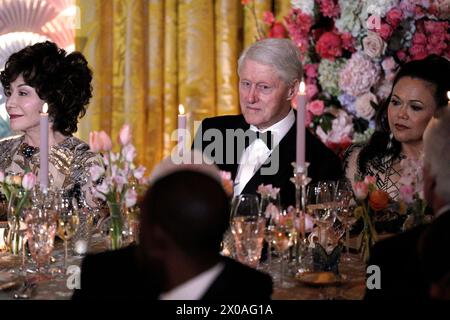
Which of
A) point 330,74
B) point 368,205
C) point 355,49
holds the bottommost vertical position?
point 368,205

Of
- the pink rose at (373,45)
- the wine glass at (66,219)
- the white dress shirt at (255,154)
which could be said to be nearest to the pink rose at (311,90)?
the pink rose at (373,45)

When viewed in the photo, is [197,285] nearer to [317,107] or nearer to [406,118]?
→ [406,118]

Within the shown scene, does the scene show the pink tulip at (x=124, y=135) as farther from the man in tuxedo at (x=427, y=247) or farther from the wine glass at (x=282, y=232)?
the man in tuxedo at (x=427, y=247)

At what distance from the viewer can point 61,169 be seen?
3.47 meters

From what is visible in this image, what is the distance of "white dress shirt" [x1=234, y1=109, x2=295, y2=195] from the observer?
3.22 m

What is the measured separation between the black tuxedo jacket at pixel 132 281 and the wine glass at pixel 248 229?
1.49 feet

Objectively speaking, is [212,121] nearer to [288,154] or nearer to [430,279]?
[288,154]

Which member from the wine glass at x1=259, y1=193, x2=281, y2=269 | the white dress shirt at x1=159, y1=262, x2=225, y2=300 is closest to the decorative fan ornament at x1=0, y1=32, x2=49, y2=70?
the wine glass at x1=259, y1=193, x2=281, y2=269

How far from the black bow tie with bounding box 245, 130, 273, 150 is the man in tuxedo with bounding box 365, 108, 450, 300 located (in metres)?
1.35

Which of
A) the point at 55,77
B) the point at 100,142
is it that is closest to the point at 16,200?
the point at 100,142

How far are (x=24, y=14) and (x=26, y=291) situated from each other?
3.21 m

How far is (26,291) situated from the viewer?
7.18ft

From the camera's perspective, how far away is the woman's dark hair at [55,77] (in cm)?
358
